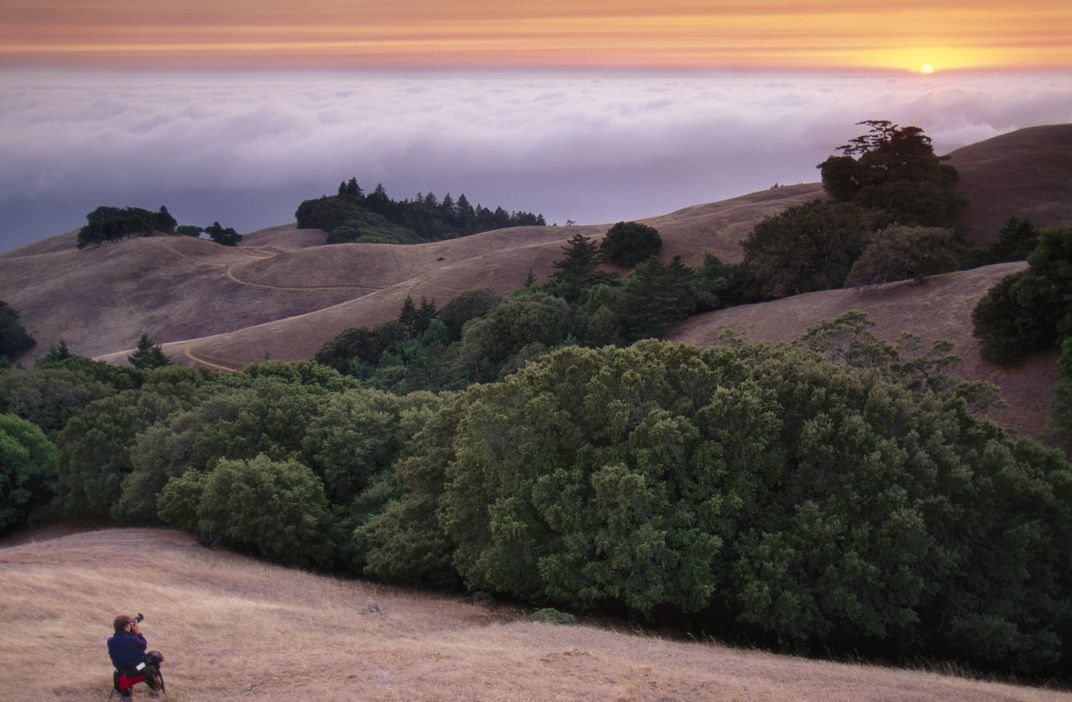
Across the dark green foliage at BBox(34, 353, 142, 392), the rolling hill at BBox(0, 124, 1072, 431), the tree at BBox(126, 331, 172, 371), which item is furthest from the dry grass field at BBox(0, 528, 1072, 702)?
the tree at BBox(126, 331, 172, 371)

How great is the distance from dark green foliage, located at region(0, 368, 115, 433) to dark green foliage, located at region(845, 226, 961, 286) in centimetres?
4393

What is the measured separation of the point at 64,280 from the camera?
111 meters

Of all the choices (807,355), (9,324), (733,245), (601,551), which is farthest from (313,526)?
(9,324)

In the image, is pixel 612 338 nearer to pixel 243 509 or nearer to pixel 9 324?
pixel 243 509

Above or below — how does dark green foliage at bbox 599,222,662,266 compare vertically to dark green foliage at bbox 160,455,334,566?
above

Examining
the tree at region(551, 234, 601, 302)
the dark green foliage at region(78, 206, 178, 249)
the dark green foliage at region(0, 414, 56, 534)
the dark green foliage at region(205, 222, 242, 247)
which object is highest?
the dark green foliage at region(78, 206, 178, 249)

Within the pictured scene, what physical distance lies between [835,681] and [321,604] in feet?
39.7

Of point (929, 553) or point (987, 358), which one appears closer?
point (929, 553)

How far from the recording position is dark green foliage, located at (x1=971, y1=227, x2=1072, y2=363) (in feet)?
116

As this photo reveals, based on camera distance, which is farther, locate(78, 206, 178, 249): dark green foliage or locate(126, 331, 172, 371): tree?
locate(78, 206, 178, 249): dark green foliage

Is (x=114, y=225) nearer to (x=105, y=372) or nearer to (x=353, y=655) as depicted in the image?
(x=105, y=372)

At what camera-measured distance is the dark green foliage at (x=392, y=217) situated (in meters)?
147

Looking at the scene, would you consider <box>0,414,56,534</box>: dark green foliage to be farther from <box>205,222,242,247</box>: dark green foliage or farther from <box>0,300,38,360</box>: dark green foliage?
<box>205,222,242,247</box>: dark green foliage

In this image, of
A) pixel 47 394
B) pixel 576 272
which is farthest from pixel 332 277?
pixel 47 394
